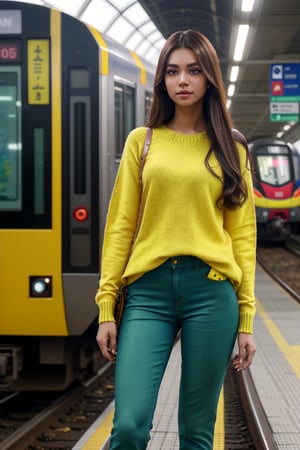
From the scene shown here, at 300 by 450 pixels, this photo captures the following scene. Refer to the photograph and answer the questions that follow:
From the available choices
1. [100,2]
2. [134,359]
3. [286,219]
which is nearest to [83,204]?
[134,359]

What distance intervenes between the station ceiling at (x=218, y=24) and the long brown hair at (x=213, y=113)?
11525 mm

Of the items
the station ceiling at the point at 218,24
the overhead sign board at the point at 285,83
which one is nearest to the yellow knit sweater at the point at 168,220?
the station ceiling at the point at 218,24

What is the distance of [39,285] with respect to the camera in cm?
648

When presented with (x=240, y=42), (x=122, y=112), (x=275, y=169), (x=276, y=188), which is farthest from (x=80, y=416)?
(x=275, y=169)

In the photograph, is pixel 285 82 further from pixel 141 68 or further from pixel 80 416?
pixel 80 416

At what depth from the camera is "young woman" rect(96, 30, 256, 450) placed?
304 cm

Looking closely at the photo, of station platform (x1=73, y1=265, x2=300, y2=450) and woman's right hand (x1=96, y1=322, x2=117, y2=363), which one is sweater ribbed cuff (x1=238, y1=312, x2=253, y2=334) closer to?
woman's right hand (x1=96, y1=322, x2=117, y2=363)

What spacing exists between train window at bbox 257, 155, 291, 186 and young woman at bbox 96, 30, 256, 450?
2215 centimetres

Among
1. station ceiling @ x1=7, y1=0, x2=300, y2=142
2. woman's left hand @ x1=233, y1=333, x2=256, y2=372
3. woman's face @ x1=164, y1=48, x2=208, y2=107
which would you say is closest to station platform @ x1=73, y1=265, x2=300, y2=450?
woman's left hand @ x1=233, y1=333, x2=256, y2=372

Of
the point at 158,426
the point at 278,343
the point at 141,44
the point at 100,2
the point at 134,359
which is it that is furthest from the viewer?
the point at 141,44

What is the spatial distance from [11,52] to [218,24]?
604 inches

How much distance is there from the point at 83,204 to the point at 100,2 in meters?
16.4

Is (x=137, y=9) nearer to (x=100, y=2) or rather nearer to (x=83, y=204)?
(x=100, y=2)

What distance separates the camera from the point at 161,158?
311 centimetres
